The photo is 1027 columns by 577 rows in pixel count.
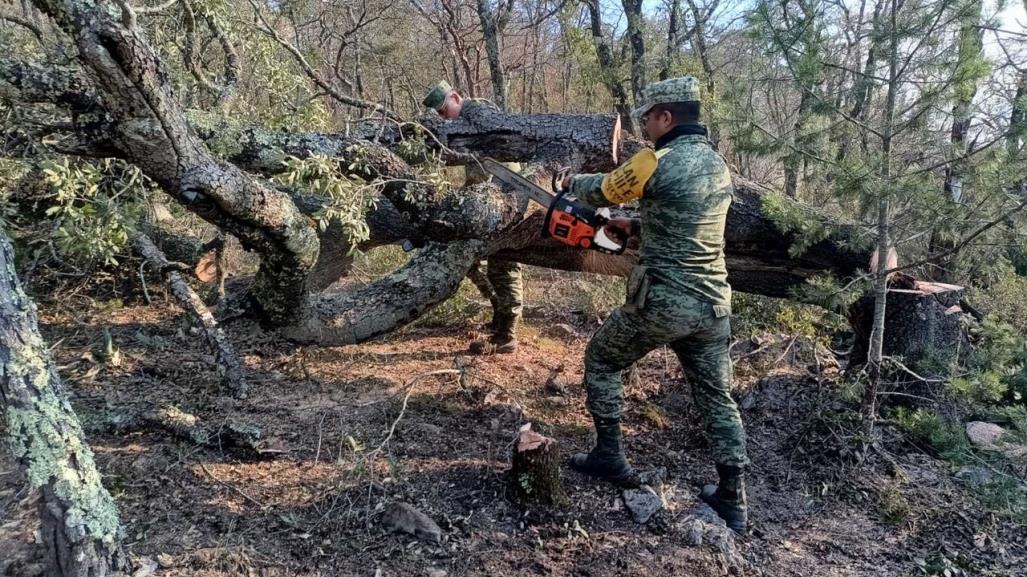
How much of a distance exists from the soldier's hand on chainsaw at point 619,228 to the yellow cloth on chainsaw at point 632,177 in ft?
1.17

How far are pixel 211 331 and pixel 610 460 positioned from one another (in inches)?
99.8

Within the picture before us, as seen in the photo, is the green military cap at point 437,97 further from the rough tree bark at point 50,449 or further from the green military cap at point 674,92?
the rough tree bark at point 50,449

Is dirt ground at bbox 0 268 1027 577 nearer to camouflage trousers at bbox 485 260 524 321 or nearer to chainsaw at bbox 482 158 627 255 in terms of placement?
camouflage trousers at bbox 485 260 524 321

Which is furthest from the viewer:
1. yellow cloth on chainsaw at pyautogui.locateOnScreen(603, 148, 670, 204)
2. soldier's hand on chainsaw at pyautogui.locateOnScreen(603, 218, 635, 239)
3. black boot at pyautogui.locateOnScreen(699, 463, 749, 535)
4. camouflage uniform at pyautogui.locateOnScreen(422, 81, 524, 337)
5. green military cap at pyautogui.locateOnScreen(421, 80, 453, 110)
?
camouflage uniform at pyautogui.locateOnScreen(422, 81, 524, 337)

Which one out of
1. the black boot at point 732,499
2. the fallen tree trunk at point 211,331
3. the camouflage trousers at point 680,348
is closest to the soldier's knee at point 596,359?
the camouflage trousers at point 680,348

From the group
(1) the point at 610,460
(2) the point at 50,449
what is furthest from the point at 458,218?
(2) the point at 50,449

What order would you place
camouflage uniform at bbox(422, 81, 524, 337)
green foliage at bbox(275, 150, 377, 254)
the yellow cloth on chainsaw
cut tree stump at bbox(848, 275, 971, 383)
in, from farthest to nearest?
camouflage uniform at bbox(422, 81, 524, 337) → cut tree stump at bbox(848, 275, 971, 383) → the yellow cloth on chainsaw → green foliage at bbox(275, 150, 377, 254)

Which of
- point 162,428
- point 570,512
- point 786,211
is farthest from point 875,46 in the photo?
point 162,428

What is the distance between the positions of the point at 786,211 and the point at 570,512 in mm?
2168

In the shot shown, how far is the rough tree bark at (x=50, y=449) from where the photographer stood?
5.47 ft

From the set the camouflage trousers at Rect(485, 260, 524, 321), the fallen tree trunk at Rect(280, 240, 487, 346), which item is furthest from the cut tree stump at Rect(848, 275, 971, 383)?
the fallen tree trunk at Rect(280, 240, 487, 346)

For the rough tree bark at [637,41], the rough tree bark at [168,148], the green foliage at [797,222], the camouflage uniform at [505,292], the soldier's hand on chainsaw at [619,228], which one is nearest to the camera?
the rough tree bark at [168,148]

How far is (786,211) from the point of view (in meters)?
3.39

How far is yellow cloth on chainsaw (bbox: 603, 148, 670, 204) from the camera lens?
2.56 m
